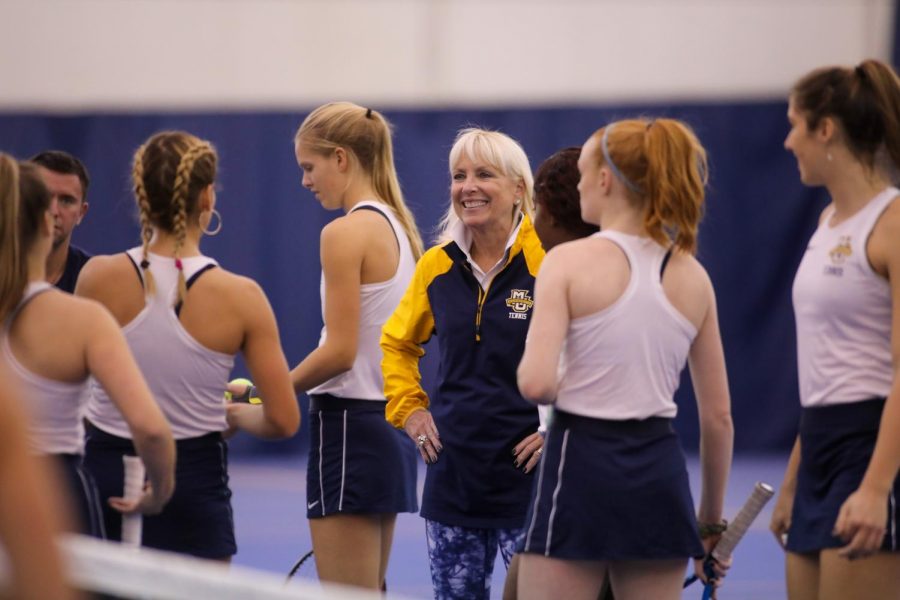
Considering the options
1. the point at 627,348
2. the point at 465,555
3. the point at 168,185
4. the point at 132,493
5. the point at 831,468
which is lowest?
the point at 465,555

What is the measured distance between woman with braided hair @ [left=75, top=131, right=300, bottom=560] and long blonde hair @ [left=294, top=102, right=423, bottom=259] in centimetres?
72

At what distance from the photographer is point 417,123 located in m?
9.73

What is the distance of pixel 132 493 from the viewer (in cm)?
292

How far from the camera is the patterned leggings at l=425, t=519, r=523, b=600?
3.54 metres

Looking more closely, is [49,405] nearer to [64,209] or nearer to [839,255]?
[64,209]

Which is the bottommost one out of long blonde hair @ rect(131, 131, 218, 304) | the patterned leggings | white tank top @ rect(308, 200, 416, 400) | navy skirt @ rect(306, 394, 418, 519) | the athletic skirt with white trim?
the patterned leggings

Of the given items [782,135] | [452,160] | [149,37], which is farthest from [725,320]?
[452,160]

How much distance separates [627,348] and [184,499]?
106 centimetres

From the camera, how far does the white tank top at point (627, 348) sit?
273 cm

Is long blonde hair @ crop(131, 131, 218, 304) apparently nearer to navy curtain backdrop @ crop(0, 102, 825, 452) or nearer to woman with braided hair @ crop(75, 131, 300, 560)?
woman with braided hair @ crop(75, 131, 300, 560)

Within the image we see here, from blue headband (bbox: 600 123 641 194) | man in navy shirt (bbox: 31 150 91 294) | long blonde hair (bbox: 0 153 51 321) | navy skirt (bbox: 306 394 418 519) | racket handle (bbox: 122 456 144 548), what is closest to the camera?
long blonde hair (bbox: 0 153 51 321)

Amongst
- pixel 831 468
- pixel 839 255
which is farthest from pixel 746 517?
pixel 839 255

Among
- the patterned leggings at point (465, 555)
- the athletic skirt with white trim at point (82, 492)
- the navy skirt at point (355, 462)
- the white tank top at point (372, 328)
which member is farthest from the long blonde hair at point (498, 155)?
the athletic skirt with white trim at point (82, 492)

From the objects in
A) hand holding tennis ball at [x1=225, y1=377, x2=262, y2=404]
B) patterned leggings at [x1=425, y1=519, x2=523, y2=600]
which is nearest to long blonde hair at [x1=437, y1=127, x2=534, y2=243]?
hand holding tennis ball at [x1=225, y1=377, x2=262, y2=404]
